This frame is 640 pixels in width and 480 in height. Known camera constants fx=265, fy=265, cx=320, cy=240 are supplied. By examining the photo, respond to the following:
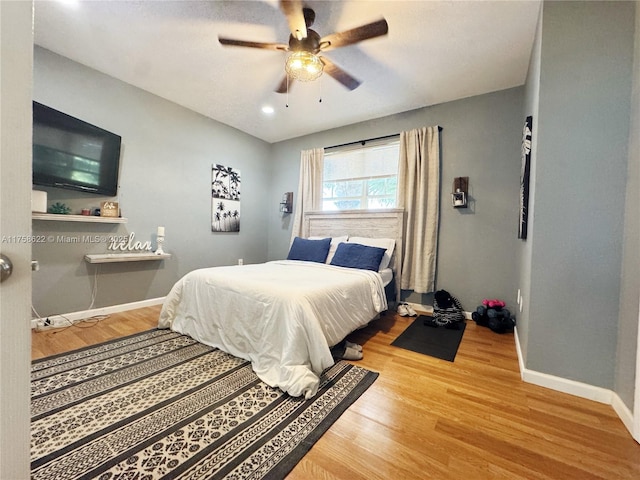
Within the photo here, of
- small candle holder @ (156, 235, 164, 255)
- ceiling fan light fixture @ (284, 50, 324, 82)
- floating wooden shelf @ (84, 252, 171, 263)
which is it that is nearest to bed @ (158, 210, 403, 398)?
floating wooden shelf @ (84, 252, 171, 263)

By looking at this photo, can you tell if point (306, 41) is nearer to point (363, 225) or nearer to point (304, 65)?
point (304, 65)

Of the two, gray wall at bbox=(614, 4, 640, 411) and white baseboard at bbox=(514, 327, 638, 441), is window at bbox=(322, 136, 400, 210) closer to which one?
gray wall at bbox=(614, 4, 640, 411)

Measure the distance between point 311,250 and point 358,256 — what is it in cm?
73

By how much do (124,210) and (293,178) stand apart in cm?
255

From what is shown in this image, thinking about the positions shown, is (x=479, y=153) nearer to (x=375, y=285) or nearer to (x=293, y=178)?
(x=375, y=285)

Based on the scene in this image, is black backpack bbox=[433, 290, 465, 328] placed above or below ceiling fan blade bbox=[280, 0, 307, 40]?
below

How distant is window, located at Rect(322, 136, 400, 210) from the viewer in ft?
12.3

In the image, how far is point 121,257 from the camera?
9.64ft

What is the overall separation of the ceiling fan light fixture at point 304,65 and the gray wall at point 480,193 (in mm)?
1858

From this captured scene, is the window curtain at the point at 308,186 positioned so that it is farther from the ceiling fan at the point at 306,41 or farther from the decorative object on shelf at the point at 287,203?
the ceiling fan at the point at 306,41

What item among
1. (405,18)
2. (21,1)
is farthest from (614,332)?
(21,1)

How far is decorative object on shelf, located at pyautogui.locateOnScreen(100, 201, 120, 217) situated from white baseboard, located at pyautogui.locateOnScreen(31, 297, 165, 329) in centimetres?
106

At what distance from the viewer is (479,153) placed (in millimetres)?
3139

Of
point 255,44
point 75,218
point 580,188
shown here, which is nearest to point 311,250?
point 255,44
